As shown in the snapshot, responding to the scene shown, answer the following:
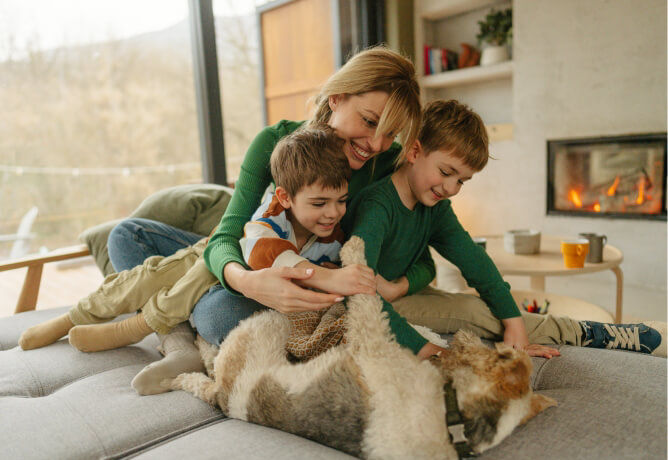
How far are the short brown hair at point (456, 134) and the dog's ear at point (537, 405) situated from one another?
61 cm

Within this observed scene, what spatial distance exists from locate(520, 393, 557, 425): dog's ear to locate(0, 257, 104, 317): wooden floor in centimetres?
Answer: 258

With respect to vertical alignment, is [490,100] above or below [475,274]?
above

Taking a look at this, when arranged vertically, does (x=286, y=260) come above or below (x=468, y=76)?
below

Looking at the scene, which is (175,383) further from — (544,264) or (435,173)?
(544,264)

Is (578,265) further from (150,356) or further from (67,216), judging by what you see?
(67,216)

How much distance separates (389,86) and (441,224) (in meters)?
0.43

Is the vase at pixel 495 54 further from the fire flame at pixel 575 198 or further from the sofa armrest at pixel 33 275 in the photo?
the sofa armrest at pixel 33 275

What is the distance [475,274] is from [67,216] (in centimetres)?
248

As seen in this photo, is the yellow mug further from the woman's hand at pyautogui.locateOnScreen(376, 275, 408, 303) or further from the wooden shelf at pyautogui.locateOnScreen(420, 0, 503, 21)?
the wooden shelf at pyautogui.locateOnScreen(420, 0, 503, 21)

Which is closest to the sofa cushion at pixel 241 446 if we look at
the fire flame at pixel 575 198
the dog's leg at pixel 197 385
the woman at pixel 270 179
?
the dog's leg at pixel 197 385

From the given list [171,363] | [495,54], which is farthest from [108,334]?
[495,54]

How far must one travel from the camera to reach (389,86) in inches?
51.2

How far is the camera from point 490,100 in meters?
4.06

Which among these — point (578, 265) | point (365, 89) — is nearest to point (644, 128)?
point (578, 265)
